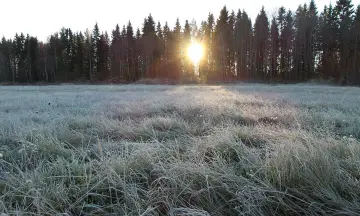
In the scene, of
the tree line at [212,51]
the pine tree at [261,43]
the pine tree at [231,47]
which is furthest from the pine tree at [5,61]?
the pine tree at [261,43]

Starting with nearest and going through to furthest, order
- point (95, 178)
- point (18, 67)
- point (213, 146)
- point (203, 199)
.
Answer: point (203, 199), point (95, 178), point (213, 146), point (18, 67)

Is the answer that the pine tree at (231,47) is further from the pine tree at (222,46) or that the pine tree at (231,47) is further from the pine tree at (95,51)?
the pine tree at (95,51)

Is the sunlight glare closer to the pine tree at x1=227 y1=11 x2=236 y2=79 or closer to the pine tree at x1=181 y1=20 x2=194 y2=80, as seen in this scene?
the pine tree at x1=181 y1=20 x2=194 y2=80

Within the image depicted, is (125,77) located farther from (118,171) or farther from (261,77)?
(118,171)

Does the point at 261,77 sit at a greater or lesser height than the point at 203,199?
greater

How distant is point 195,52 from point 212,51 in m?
4.62

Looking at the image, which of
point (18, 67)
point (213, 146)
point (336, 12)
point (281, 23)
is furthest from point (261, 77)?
point (18, 67)

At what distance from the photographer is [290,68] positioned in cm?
3816

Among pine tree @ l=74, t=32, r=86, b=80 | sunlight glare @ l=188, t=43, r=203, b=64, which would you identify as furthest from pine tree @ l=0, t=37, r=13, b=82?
sunlight glare @ l=188, t=43, r=203, b=64

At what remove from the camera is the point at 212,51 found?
4116 centimetres

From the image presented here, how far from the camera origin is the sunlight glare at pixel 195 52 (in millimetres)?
44438

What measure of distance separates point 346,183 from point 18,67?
58030mm

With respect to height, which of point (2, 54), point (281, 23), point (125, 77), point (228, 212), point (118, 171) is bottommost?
point (228, 212)

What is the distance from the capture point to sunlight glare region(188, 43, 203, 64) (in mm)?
44438
